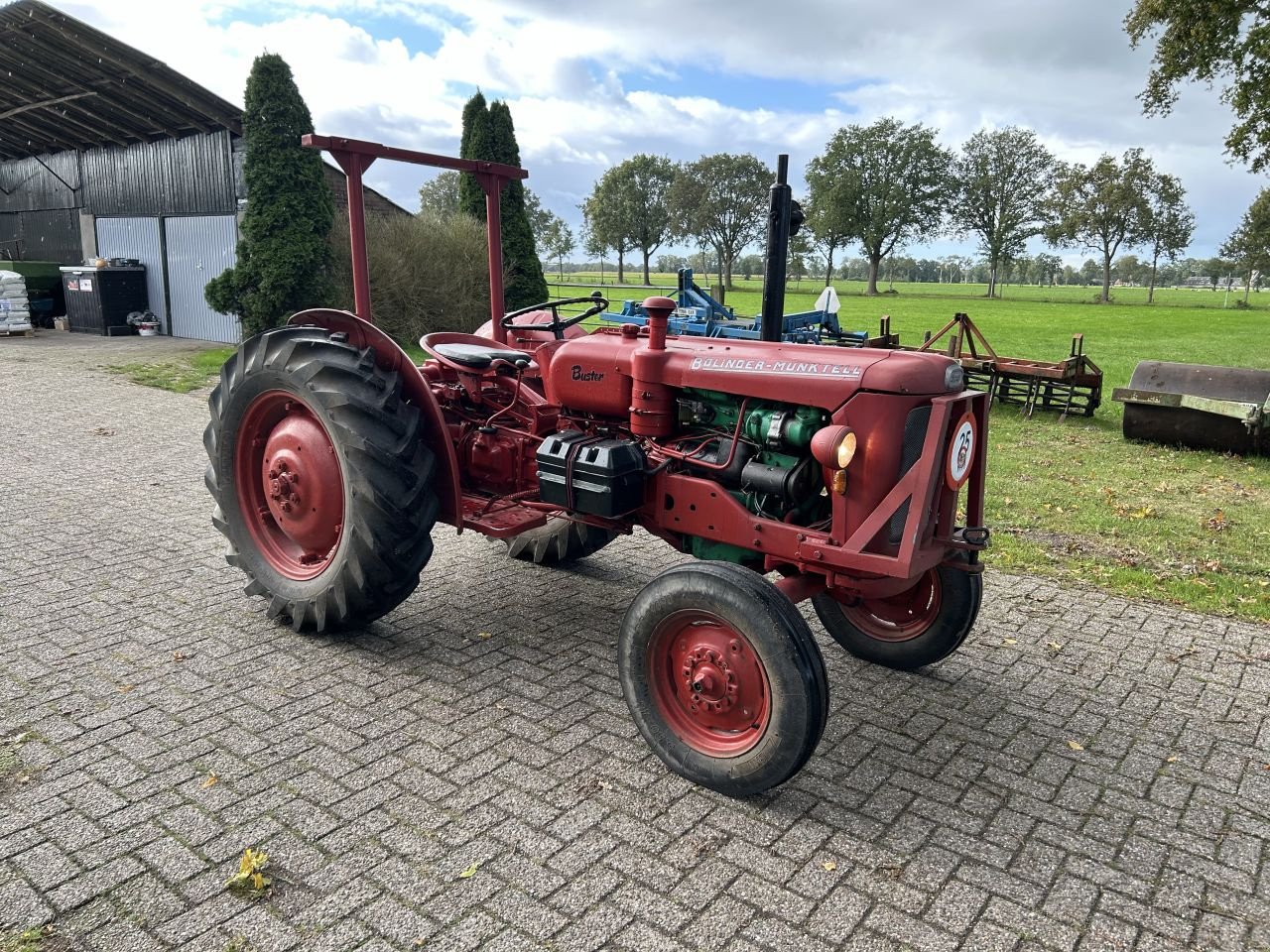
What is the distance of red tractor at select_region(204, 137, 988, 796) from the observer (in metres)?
2.87

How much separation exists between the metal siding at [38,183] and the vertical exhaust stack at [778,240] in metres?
22.5

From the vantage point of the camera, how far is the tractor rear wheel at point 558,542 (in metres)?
4.89

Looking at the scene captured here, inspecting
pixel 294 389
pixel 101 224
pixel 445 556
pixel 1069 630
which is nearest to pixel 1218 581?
pixel 1069 630

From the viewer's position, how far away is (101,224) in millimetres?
20203

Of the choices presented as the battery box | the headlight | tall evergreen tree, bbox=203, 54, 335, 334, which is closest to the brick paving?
the battery box

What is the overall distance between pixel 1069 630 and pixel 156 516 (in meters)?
5.64

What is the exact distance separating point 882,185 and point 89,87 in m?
46.4

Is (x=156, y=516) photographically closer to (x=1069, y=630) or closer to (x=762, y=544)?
(x=762, y=544)

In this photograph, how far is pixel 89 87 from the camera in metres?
16.6

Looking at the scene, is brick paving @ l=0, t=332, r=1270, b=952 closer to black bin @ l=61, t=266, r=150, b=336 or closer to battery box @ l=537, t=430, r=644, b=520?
battery box @ l=537, t=430, r=644, b=520

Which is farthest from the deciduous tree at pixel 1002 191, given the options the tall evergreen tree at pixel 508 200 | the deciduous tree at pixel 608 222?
the tall evergreen tree at pixel 508 200

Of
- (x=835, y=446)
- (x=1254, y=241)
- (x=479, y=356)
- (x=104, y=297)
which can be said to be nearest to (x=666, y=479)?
(x=835, y=446)

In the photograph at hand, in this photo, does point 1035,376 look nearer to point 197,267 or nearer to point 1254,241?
point 197,267

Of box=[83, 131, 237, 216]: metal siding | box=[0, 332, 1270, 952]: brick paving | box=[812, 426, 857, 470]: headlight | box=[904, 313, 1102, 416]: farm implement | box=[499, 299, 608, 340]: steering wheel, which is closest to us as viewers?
box=[0, 332, 1270, 952]: brick paving
